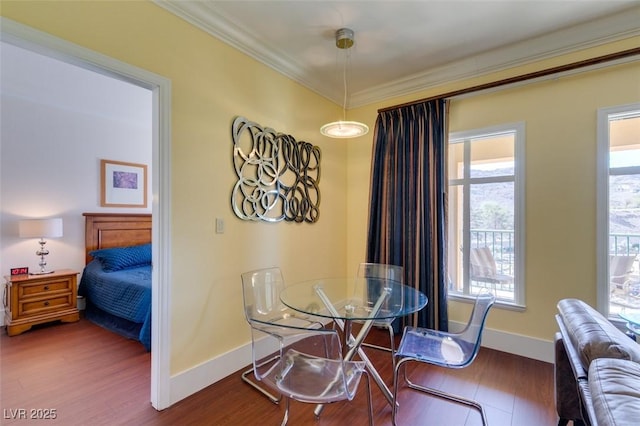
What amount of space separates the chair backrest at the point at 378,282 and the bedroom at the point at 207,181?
696mm

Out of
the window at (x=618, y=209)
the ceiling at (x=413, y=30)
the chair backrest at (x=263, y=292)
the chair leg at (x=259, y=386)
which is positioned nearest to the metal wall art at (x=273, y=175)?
the chair backrest at (x=263, y=292)

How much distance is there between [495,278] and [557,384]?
4.80 ft

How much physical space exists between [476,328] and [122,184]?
4760mm

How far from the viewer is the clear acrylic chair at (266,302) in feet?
7.26

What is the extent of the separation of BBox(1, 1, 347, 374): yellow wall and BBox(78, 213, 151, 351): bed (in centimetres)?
84

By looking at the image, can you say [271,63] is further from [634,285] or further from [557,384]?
[634,285]

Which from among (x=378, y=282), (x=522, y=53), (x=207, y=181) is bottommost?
(x=378, y=282)

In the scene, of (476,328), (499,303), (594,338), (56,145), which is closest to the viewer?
(594,338)

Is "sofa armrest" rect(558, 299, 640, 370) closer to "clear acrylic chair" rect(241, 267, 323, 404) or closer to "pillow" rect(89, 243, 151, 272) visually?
"clear acrylic chair" rect(241, 267, 323, 404)

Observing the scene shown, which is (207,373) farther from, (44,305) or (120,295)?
(44,305)

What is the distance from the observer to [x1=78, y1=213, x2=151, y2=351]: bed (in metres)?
2.90

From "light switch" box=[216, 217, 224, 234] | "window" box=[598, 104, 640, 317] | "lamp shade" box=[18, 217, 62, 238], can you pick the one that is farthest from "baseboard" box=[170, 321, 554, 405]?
"lamp shade" box=[18, 217, 62, 238]

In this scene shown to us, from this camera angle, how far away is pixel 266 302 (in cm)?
247

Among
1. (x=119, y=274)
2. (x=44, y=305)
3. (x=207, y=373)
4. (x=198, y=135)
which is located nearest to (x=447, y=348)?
(x=207, y=373)
